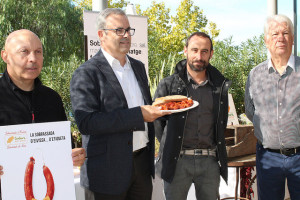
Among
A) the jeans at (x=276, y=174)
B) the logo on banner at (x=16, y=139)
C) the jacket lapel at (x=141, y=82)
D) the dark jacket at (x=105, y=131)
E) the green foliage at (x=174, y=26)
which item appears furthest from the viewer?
the green foliage at (x=174, y=26)

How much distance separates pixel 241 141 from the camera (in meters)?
3.76

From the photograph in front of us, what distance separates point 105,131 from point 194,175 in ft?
4.30

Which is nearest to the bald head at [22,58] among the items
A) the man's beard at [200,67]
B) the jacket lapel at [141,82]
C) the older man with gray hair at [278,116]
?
the jacket lapel at [141,82]

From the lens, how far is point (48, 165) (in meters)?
1.78

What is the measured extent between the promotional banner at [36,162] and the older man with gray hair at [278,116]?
1.81m

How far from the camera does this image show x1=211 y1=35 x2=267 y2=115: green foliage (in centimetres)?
859

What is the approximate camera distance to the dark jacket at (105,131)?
2.06 metres

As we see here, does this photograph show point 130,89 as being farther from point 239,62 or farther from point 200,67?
point 239,62

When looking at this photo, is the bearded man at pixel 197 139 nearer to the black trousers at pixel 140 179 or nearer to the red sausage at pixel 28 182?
the black trousers at pixel 140 179

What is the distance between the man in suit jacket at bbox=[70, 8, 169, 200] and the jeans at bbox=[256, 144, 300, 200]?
1137 millimetres

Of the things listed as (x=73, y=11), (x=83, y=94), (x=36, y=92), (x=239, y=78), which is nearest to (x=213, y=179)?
(x=83, y=94)

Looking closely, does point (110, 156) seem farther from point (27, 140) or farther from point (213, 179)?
point (213, 179)

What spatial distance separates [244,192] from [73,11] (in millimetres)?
20931

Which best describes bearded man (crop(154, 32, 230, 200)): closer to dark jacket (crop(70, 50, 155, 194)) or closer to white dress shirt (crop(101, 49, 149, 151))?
white dress shirt (crop(101, 49, 149, 151))
